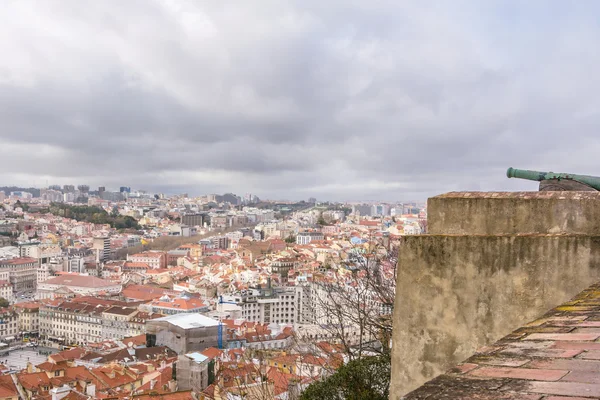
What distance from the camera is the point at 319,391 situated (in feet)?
19.8

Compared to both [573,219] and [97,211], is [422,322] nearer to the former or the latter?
[573,219]

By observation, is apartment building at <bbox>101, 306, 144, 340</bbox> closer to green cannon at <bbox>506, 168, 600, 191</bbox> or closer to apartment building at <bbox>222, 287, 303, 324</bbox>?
apartment building at <bbox>222, 287, 303, 324</bbox>

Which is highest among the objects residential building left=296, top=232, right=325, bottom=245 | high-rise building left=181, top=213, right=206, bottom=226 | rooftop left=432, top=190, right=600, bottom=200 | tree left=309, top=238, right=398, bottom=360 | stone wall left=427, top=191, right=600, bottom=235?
rooftop left=432, top=190, right=600, bottom=200

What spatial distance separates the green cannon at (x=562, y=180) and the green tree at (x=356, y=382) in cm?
269

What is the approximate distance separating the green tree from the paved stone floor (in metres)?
4.23

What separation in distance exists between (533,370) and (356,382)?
4.85 m

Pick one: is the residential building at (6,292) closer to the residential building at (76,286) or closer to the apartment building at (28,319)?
the residential building at (76,286)

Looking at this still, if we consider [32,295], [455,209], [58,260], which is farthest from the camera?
[58,260]

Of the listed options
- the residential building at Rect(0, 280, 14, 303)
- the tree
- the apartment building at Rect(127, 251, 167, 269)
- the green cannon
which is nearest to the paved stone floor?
the green cannon

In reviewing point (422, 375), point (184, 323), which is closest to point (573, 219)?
point (422, 375)

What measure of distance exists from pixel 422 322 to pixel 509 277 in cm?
59

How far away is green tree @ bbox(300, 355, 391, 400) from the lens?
19.5ft

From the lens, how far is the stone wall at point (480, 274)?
3.14 m

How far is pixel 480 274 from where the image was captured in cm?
330
